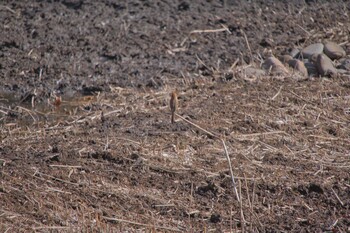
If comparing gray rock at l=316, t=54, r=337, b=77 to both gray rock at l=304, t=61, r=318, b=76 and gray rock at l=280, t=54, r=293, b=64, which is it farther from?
gray rock at l=280, t=54, r=293, b=64

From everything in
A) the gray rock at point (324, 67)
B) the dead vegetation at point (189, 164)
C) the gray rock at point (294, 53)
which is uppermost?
the dead vegetation at point (189, 164)

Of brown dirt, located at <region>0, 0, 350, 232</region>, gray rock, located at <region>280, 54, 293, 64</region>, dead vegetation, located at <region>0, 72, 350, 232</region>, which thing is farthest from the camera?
gray rock, located at <region>280, 54, 293, 64</region>

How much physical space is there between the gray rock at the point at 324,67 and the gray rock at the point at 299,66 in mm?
127

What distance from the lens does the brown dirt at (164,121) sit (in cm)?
571

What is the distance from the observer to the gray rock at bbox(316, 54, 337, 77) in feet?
27.6

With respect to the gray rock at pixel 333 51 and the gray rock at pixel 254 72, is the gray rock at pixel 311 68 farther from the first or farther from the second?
the gray rock at pixel 254 72

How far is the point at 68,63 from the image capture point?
8.98 metres

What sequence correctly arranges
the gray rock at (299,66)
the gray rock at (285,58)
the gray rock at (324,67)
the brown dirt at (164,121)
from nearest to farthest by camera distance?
the brown dirt at (164,121) → the gray rock at (324,67) → the gray rock at (299,66) → the gray rock at (285,58)

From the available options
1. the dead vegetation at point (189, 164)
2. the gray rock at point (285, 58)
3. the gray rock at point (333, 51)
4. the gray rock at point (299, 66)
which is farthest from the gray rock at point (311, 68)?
the dead vegetation at point (189, 164)

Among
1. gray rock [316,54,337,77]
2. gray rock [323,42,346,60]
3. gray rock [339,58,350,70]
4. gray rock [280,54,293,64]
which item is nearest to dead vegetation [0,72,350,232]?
gray rock [316,54,337,77]

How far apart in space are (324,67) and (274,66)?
455 mm

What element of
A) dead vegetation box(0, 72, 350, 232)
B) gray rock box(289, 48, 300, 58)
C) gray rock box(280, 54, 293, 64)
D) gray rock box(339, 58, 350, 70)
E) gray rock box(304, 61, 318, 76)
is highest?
dead vegetation box(0, 72, 350, 232)

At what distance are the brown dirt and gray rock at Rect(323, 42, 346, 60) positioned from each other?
357 millimetres

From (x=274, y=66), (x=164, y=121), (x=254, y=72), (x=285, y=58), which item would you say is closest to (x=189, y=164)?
(x=164, y=121)
